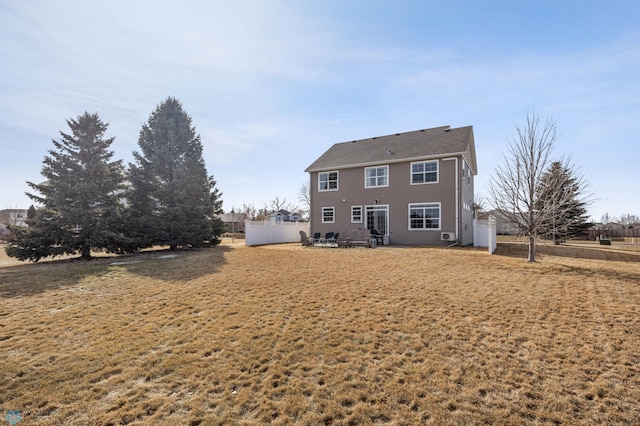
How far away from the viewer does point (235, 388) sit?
3227 millimetres

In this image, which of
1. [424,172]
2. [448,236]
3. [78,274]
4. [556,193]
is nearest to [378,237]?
[448,236]

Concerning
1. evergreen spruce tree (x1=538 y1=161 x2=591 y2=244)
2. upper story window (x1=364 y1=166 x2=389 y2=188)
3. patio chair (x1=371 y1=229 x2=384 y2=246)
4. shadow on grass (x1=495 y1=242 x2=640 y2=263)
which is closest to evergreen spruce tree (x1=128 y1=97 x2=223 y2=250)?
patio chair (x1=371 y1=229 x2=384 y2=246)

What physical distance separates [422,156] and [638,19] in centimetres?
1018

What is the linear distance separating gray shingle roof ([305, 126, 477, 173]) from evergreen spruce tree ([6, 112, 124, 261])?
12.9 m

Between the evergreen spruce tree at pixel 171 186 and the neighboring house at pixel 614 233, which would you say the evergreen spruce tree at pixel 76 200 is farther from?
the neighboring house at pixel 614 233

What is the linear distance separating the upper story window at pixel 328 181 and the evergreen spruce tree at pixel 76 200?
498 inches

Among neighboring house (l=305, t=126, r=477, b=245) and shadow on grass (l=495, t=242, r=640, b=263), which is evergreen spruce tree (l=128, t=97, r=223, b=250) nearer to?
neighboring house (l=305, t=126, r=477, b=245)

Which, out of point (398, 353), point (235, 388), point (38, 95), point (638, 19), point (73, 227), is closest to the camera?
point (235, 388)

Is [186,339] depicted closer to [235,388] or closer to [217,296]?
[235,388]

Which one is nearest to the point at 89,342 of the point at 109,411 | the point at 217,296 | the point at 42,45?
the point at 109,411

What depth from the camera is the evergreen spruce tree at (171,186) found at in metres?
16.7

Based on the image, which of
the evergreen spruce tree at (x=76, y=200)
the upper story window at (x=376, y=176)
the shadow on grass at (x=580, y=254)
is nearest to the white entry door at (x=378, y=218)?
the upper story window at (x=376, y=176)

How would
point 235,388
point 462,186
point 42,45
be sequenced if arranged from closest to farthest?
point 235,388
point 42,45
point 462,186

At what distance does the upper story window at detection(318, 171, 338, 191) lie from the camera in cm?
2163
